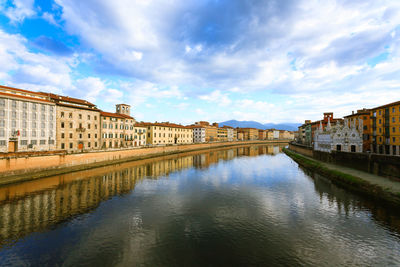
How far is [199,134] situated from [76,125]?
86458mm

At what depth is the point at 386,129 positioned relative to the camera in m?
48.8

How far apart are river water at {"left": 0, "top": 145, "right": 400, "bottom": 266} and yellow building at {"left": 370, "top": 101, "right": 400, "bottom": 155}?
100 ft

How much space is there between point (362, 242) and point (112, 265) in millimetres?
20891

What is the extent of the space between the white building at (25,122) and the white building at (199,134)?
91.8 metres

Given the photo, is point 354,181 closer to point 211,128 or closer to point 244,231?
point 244,231

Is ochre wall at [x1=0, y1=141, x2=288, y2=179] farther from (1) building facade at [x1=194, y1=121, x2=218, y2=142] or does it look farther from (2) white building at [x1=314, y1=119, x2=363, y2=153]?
(1) building facade at [x1=194, y1=121, x2=218, y2=142]

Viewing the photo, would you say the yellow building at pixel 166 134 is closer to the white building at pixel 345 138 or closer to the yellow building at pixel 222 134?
the yellow building at pixel 222 134

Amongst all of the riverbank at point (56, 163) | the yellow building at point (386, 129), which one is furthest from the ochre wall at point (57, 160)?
the yellow building at point (386, 129)

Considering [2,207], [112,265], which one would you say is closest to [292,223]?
[112,265]

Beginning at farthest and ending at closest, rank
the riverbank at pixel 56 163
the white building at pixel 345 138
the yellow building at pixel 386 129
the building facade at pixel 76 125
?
the building facade at pixel 76 125
the white building at pixel 345 138
the yellow building at pixel 386 129
the riverbank at pixel 56 163

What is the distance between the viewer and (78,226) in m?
18.6

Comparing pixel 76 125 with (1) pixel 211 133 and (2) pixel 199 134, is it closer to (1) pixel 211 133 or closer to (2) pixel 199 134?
(2) pixel 199 134

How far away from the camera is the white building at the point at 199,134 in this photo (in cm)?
13204

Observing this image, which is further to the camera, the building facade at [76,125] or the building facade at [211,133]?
the building facade at [211,133]
